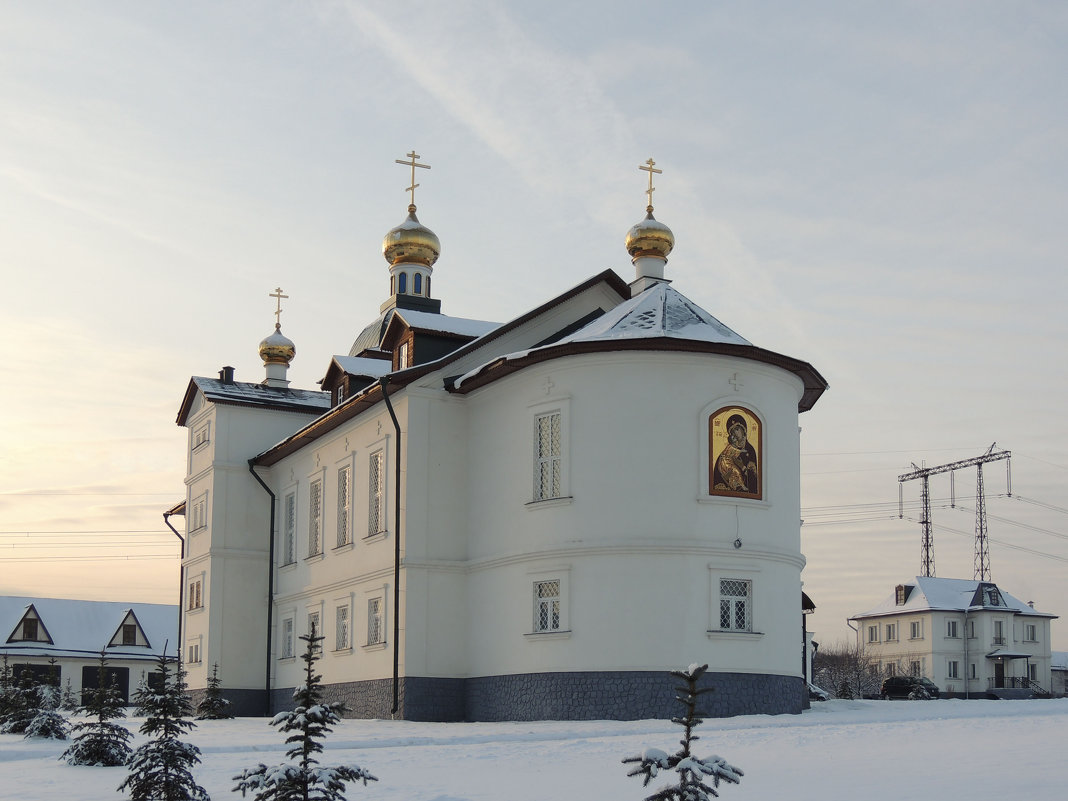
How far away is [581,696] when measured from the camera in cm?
2278

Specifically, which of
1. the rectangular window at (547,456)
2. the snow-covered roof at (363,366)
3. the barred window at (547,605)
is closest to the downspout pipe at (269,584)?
the snow-covered roof at (363,366)

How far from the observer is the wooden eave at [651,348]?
917 inches

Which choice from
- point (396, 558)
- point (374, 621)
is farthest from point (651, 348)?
point (374, 621)

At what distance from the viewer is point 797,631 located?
954 inches

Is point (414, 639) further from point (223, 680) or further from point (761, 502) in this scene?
point (223, 680)

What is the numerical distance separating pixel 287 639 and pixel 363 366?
7.04m

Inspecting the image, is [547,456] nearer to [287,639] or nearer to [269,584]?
[287,639]

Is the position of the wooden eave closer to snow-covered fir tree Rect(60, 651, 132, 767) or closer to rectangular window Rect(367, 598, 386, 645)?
rectangular window Rect(367, 598, 386, 645)

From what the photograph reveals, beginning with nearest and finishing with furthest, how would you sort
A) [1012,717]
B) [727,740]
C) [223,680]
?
[727,740] → [1012,717] → [223,680]

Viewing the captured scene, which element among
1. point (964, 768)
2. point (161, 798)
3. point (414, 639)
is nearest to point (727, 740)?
point (964, 768)

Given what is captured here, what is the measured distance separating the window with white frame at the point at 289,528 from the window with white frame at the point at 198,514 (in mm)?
2733

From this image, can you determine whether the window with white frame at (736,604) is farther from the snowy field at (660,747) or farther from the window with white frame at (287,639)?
the window with white frame at (287,639)

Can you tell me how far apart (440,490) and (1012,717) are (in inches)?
459

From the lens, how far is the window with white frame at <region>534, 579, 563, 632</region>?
2367 cm
